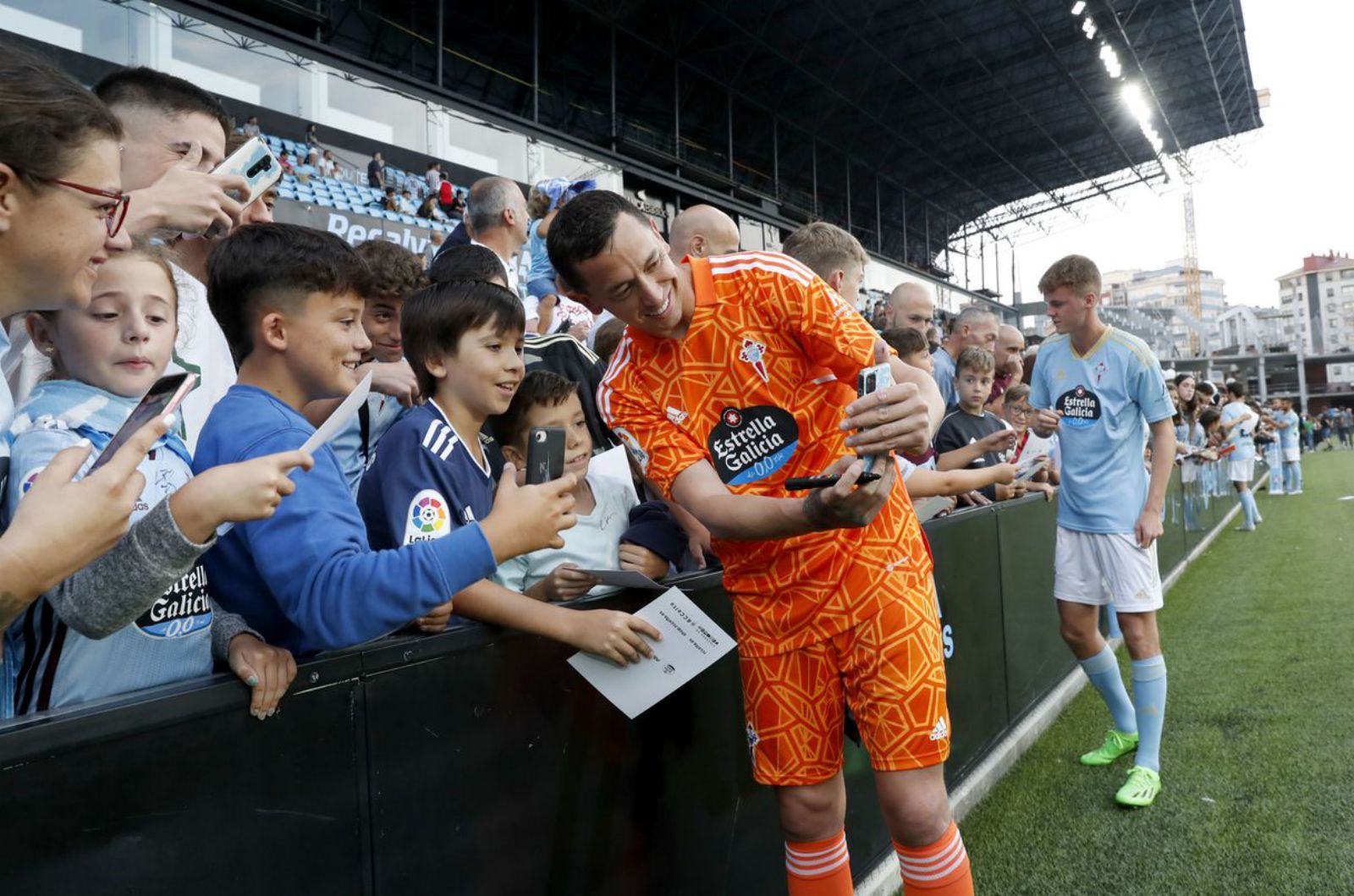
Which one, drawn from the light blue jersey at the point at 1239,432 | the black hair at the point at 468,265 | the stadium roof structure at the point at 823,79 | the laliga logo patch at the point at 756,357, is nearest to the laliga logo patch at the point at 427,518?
the laliga logo patch at the point at 756,357

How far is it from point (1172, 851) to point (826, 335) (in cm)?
233

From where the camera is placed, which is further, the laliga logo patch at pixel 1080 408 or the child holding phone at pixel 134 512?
the laliga logo patch at pixel 1080 408

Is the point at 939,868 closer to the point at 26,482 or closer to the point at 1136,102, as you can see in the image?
the point at 26,482

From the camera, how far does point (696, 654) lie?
1.81 m

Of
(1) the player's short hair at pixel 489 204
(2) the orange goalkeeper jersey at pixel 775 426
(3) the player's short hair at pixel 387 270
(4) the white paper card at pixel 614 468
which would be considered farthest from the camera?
(1) the player's short hair at pixel 489 204

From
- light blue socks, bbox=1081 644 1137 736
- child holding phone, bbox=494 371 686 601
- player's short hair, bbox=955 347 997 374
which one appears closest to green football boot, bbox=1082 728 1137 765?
light blue socks, bbox=1081 644 1137 736

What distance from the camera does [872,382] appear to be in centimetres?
156

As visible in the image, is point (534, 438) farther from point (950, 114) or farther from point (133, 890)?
point (950, 114)

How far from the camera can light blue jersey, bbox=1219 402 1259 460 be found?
42.2 ft

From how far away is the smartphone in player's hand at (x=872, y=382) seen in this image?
154 centimetres

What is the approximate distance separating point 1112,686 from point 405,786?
3285mm

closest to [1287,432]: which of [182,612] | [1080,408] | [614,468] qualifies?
[1080,408]

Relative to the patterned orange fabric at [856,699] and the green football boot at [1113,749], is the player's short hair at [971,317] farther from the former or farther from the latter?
the patterned orange fabric at [856,699]

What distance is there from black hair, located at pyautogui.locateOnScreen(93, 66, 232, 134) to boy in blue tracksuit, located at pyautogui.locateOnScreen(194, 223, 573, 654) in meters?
0.87
